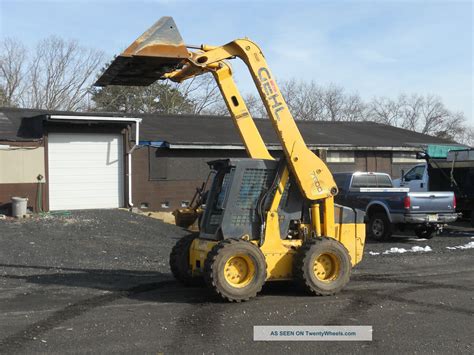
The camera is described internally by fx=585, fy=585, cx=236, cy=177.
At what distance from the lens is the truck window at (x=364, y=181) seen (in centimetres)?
1762

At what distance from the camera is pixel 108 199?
21.0 metres

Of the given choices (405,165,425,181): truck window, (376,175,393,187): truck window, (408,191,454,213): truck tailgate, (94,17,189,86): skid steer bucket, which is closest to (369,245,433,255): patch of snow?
(408,191,454,213): truck tailgate

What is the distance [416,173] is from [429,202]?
21.3 feet

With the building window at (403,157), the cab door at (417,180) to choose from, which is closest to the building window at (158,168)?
the cab door at (417,180)

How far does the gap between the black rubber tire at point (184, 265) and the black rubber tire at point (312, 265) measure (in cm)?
172

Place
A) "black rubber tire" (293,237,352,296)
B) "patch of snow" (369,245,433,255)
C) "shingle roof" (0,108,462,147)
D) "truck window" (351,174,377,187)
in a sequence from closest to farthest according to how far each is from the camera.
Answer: "black rubber tire" (293,237,352,296) → "patch of snow" (369,245,433,255) → "truck window" (351,174,377,187) → "shingle roof" (0,108,462,147)

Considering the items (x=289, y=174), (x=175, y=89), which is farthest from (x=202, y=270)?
(x=175, y=89)

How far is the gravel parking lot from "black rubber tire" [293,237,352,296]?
0.18 meters

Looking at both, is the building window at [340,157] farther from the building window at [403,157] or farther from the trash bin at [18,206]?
the trash bin at [18,206]

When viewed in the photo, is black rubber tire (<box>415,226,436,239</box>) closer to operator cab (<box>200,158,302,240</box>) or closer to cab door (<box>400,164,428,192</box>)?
cab door (<box>400,164,428,192</box>)

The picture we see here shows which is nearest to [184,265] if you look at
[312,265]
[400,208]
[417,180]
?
[312,265]

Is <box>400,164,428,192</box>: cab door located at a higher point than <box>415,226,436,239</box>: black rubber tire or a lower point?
higher

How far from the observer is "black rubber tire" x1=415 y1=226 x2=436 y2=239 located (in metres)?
16.6

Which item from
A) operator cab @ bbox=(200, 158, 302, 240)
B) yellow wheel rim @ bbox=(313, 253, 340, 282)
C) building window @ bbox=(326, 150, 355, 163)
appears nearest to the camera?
operator cab @ bbox=(200, 158, 302, 240)
